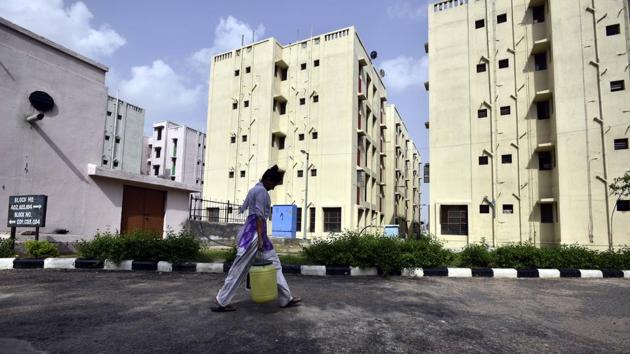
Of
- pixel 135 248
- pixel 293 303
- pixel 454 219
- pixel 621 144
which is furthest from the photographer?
pixel 454 219

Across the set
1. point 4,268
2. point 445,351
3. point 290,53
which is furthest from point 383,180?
point 445,351

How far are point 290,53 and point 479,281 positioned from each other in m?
29.9

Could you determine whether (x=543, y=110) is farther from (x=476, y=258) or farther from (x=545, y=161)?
(x=476, y=258)

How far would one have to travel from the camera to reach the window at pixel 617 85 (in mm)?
20609

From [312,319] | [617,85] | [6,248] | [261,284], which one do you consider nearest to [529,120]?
[617,85]

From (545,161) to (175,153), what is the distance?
48441mm

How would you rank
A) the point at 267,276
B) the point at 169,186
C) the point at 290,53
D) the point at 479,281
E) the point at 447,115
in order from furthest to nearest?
the point at 290,53 < the point at 447,115 < the point at 169,186 < the point at 479,281 < the point at 267,276

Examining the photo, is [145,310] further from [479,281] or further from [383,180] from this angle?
[383,180]

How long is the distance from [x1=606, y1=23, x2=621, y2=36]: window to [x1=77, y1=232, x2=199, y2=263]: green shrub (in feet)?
83.1

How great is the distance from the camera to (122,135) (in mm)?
49250

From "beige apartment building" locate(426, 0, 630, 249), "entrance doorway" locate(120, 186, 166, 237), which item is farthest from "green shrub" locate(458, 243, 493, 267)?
"beige apartment building" locate(426, 0, 630, 249)

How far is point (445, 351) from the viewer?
3.42 metres

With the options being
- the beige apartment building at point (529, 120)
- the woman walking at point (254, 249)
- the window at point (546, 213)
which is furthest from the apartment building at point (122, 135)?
the woman walking at point (254, 249)

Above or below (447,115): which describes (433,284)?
below
